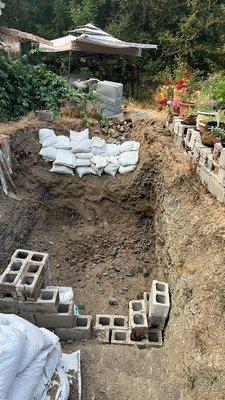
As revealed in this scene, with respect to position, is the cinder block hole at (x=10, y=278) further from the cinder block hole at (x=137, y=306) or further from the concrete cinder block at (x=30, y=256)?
the cinder block hole at (x=137, y=306)

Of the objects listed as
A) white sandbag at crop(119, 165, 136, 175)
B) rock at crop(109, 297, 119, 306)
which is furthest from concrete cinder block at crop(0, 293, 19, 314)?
white sandbag at crop(119, 165, 136, 175)

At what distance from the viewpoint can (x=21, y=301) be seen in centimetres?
342

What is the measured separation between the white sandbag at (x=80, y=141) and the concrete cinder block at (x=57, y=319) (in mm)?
3533

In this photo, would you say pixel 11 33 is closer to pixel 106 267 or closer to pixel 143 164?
pixel 143 164

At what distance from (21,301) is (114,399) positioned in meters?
1.42

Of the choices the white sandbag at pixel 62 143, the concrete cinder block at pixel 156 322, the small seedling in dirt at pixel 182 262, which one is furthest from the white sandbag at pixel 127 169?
the concrete cinder block at pixel 156 322

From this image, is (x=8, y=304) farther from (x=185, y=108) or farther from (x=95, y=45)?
(x=95, y=45)

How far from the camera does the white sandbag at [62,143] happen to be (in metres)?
6.29

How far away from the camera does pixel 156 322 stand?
3742mm

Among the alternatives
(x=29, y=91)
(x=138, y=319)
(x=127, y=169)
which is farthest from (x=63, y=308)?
(x=29, y=91)

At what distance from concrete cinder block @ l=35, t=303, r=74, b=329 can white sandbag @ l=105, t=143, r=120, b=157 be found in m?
3.65

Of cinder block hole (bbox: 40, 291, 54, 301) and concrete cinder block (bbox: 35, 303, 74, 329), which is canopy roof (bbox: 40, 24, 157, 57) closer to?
cinder block hole (bbox: 40, 291, 54, 301)

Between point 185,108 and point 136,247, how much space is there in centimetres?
291

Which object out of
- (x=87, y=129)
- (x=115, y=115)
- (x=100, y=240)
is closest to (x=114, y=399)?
(x=100, y=240)
